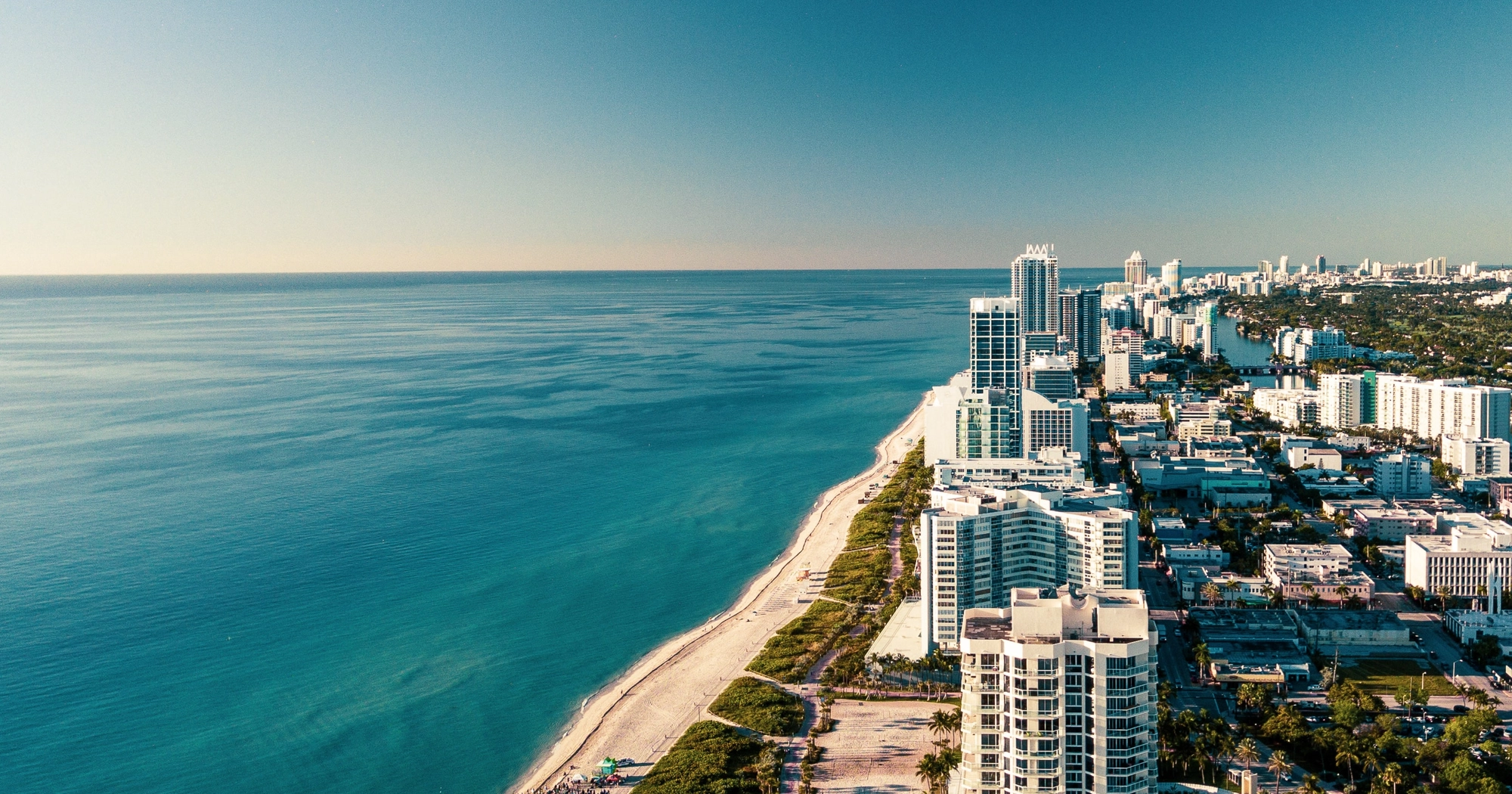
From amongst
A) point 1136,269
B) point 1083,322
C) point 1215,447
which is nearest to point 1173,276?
point 1136,269

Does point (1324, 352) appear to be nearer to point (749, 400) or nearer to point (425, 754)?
point (749, 400)

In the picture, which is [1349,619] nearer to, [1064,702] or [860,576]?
[860,576]

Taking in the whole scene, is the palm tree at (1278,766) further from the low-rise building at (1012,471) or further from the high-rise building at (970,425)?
the high-rise building at (970,425)

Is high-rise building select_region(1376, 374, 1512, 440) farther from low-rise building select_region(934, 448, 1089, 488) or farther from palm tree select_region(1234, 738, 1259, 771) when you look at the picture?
palm tree select_region(1234, 738, 1259, 771)

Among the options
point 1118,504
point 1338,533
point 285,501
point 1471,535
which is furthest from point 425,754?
point 1338,533

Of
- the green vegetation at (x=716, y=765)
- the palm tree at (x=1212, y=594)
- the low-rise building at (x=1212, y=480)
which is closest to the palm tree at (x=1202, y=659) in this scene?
the palm tree at (x=1212, y=594)

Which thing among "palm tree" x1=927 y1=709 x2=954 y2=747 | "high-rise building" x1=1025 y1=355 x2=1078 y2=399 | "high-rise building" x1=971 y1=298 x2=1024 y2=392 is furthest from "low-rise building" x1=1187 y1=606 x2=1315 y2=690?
"high-rise building" x1=1025 y1=355 x2=1078 y2=399
